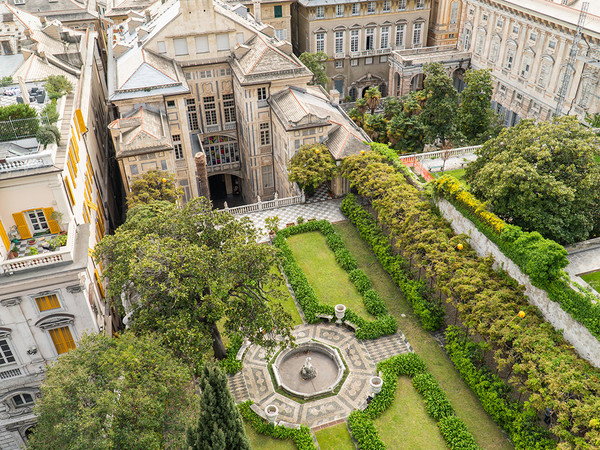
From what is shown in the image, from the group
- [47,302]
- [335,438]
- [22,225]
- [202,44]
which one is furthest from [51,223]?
[202,44]

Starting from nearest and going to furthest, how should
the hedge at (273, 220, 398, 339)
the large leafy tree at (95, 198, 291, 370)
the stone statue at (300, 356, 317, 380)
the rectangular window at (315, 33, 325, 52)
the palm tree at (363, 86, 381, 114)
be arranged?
the large leafy tree at (95, 198, 291, 370) → the stone statue at (300, 356, 317, 380) → the hedge at (273, 220, 398, 339) → the palm tree at (363, 86, 381, 114) → the rectangular window at (315, 33, 325, 52)

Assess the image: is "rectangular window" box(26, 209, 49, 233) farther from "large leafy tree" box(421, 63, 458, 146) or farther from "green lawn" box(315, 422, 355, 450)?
"large leafy tree" box(421, 63, 458, 146)

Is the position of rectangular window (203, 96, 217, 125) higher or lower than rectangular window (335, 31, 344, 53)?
lower

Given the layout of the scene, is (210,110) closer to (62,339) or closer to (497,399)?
(62,339)

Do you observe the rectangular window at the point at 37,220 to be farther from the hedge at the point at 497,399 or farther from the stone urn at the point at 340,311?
the hedge at the point at 497,399

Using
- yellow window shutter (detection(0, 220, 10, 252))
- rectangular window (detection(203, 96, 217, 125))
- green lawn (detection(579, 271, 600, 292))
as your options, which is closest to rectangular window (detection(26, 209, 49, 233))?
yellow window shutter (detection(0, 220, 10, 252))

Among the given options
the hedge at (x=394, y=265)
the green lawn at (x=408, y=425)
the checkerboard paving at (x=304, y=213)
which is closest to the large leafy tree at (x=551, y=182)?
the hedge at (x=394, y=265)
